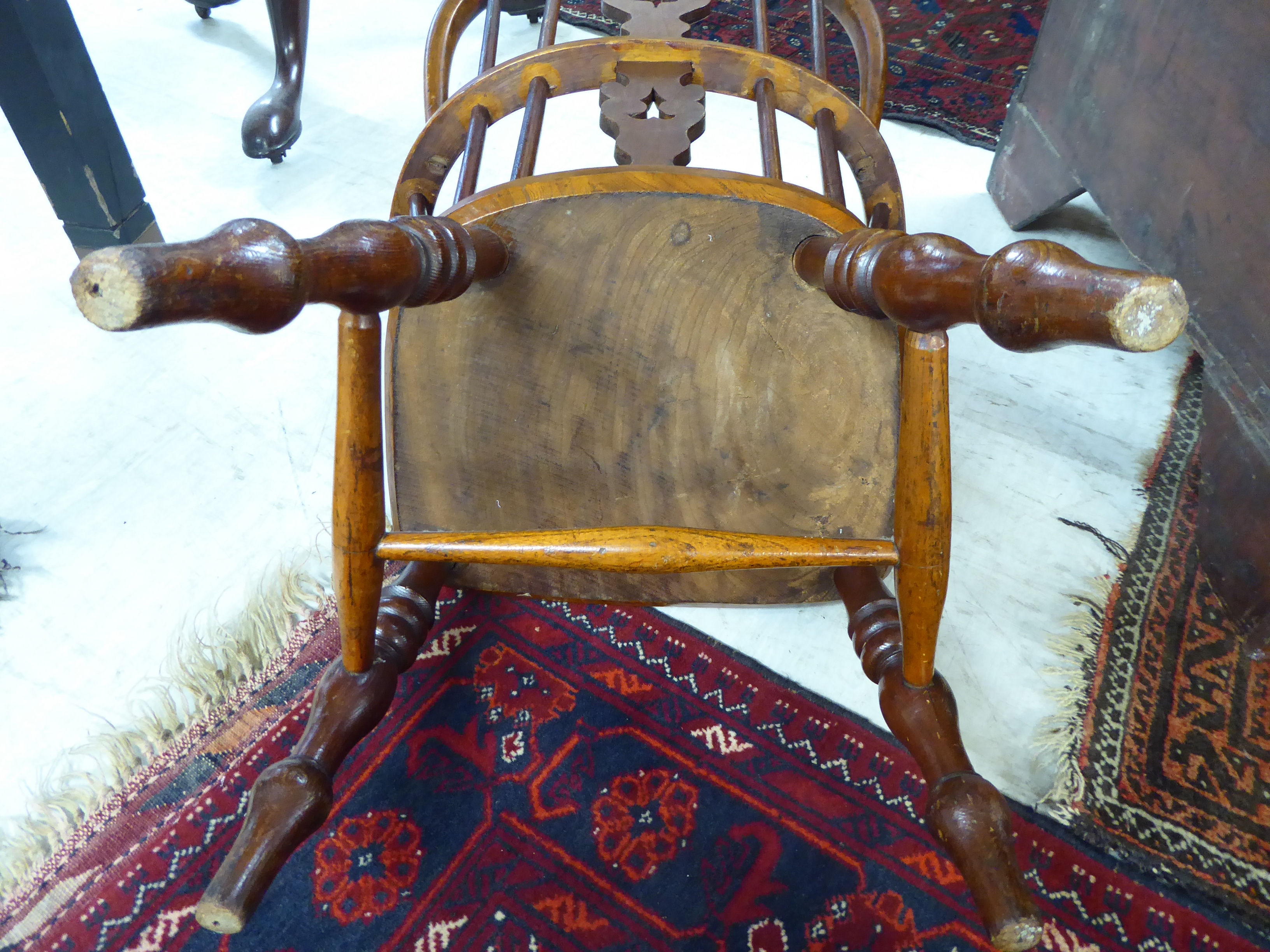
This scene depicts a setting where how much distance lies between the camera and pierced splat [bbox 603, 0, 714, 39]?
1.03 meters

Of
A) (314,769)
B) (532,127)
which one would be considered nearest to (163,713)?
(314,769)

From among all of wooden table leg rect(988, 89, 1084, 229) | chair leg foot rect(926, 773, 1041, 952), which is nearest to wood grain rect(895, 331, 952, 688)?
chair leg foot rect(926, 773, 1041, 952)

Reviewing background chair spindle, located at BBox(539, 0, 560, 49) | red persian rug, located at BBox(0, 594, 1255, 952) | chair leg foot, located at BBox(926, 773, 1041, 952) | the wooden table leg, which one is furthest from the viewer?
the wooden table leg

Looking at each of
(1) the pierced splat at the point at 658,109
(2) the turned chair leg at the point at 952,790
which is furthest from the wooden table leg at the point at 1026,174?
(2) the turned chair leg at the point at 952,790

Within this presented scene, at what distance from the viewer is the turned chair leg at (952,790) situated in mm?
700

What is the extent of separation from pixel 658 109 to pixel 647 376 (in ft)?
1.02

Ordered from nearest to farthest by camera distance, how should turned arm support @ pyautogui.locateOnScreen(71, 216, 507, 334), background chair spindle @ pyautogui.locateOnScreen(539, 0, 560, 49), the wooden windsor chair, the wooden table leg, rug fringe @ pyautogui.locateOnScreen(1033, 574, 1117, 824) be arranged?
turned arm support @ pyautogui.locateOnScreen(71, 216, 507, 334) → the wooden windsor chair → rug fringe @ pyautogui.locateOnScreen(1033, 574, 1117, 824) → background chair spindle @ pyautogui.locateOnScreen(539, 0, 560, 49) → the wooden table leg

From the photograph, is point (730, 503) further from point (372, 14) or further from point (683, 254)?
point (372, 14)

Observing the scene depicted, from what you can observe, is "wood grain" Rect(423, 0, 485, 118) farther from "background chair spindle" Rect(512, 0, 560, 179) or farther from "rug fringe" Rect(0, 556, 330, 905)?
"rug fringe" Rect(0, 556, 330, 905)

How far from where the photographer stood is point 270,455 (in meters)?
1.29

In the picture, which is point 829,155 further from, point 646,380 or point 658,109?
point 646,380

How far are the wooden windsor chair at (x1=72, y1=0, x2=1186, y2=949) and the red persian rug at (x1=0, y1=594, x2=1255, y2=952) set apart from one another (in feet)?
0.43

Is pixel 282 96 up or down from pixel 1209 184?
down

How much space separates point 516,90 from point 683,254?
→ 36cm
